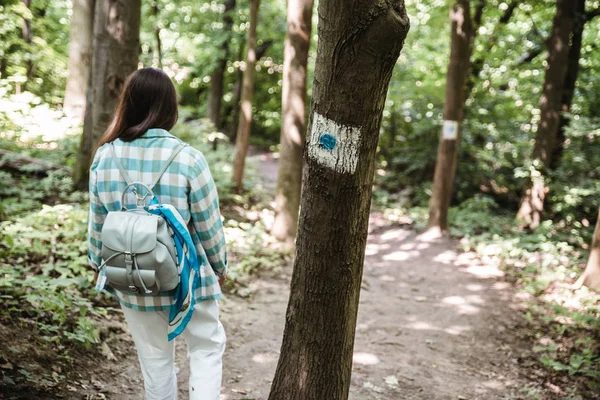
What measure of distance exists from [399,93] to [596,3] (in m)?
5.10

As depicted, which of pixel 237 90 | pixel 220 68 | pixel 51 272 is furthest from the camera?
pixel 237 90

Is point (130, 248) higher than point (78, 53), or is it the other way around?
point (78, 53)

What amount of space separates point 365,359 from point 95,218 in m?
2.93

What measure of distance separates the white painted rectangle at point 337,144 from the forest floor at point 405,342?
2208mm

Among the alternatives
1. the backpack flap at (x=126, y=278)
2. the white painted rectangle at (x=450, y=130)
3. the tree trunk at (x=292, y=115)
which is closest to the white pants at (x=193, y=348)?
the backpack flap at (x=126, y=278)

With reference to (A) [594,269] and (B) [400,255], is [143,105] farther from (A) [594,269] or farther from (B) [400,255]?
(B) [400,255]

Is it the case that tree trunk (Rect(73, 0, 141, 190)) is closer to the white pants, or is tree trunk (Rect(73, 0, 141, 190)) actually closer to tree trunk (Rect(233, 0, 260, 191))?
the white pants

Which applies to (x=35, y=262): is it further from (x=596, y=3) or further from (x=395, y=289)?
(x=596, y=3)

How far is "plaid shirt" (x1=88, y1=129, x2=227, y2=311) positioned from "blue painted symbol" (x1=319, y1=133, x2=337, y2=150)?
24.2 inches

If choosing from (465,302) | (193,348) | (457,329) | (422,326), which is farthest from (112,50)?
(465,302)

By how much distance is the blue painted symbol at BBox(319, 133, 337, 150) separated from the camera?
2084 mm

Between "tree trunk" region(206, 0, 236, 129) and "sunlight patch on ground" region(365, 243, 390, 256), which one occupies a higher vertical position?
"tree trunk" region(206, 0, 236, 129)

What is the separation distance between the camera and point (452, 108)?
912cm

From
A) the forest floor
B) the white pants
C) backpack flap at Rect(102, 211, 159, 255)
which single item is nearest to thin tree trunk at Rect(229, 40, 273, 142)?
the forest floor
